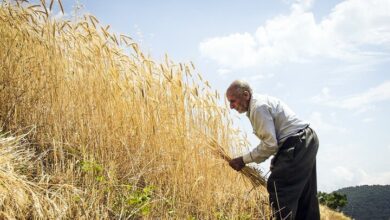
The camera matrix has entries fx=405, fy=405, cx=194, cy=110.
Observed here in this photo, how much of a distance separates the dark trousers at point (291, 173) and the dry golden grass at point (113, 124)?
0.65ft

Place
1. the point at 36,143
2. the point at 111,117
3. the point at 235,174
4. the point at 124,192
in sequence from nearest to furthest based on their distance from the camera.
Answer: the point at 124,192 → the point at 36,143 → the point at 111,117 → the point at 235,174

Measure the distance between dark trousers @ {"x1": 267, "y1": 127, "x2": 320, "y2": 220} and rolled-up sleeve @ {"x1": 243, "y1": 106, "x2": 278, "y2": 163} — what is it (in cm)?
13

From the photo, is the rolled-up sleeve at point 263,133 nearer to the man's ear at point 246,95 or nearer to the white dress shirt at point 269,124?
the white dress shirt at point 269,124

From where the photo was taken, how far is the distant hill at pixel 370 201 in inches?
1239

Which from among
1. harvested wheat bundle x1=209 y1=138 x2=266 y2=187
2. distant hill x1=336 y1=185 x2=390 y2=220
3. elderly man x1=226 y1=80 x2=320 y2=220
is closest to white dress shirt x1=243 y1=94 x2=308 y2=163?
elderly man x1=226 y1=80 x2=320 y2=220

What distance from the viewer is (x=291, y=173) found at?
340 centimetres

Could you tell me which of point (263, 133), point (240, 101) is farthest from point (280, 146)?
point (240, 101)

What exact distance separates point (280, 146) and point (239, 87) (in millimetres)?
622

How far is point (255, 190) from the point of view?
154 inches

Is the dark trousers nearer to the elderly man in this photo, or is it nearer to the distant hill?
the elderly man

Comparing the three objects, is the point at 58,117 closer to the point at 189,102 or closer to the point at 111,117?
the point at 111,117

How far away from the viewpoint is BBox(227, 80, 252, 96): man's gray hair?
138 inches

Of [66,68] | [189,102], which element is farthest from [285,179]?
[66,68]

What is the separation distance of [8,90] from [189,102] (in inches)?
64.3
